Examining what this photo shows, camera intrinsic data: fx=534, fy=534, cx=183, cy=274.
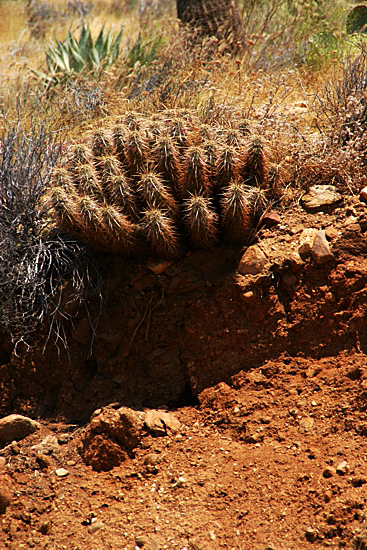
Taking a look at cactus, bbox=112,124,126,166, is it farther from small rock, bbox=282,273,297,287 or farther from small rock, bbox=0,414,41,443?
small rock, bbox=0,414,41,443

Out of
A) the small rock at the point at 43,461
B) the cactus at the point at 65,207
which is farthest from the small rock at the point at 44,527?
the cactus at the point at 65,207

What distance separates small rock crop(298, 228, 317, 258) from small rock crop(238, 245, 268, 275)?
9.9 inches

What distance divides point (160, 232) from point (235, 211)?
51 cm

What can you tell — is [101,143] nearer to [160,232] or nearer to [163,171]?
[163,171]

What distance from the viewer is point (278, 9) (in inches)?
292

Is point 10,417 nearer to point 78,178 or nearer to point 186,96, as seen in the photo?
point 78,178

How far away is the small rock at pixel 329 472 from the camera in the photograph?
9.26 feet

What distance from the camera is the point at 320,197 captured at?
3.88 meters

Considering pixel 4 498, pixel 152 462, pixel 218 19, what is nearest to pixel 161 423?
pixel 152 462

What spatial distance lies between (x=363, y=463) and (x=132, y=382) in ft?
5.15

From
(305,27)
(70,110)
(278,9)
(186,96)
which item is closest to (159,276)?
(186,96)

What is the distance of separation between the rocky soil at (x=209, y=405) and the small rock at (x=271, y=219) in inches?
0.9

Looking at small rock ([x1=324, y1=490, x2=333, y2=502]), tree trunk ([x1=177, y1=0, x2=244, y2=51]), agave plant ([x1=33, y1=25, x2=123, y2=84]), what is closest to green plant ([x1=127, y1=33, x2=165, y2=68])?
agave plant ([x1=33, y1=25, x2=123, y2=84])

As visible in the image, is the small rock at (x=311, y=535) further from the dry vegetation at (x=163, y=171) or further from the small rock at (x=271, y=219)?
the small rock at (x=271, y=219)
